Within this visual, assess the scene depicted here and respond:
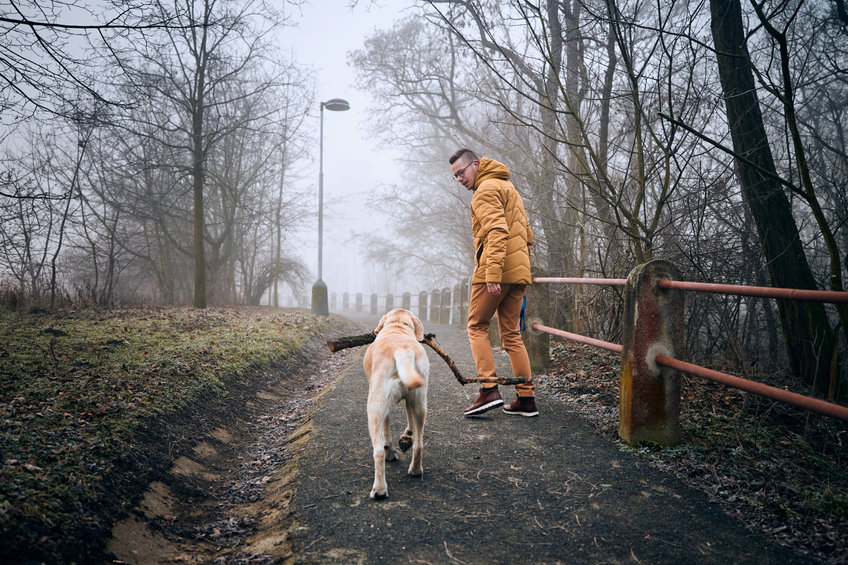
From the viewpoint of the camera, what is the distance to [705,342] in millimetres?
5891

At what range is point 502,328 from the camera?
4.49 m

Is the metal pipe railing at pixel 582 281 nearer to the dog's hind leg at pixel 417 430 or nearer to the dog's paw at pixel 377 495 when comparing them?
the dog's hind leg at pixel 417 430

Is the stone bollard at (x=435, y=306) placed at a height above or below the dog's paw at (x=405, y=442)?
above

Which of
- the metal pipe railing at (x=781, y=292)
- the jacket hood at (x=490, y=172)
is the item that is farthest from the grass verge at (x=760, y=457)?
the jacket hood at (x=490, y=172)

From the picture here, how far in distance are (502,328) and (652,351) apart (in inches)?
58.9

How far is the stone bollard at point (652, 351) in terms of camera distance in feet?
10.7

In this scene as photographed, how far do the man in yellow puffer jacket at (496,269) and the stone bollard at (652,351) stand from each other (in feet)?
3.65

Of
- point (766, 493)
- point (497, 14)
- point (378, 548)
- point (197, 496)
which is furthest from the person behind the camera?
point (497, 14)

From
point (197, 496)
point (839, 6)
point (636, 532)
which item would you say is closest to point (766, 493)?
point (636, 532)

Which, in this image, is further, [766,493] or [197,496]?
[197,496]

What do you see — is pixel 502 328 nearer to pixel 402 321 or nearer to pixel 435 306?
pixel 402 321

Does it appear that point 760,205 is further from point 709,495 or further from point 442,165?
point 442,165

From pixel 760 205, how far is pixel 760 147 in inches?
25.5

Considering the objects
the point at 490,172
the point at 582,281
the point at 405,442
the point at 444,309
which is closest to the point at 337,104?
the point at 444,309
